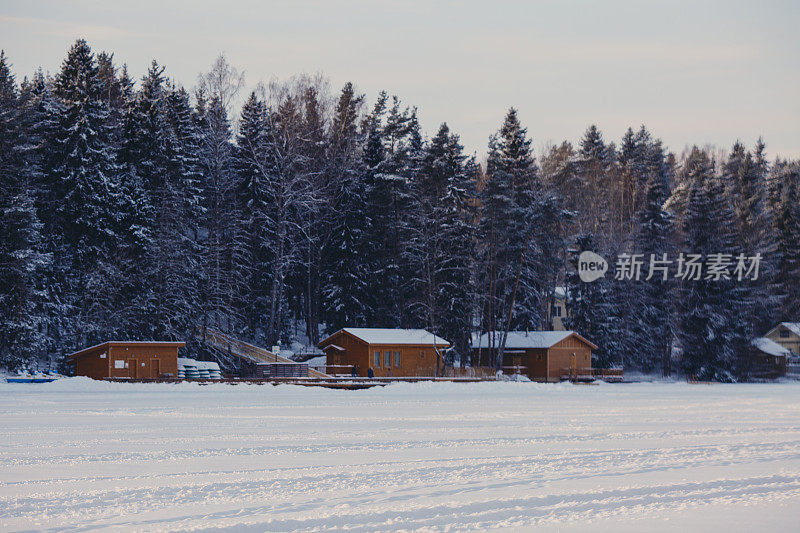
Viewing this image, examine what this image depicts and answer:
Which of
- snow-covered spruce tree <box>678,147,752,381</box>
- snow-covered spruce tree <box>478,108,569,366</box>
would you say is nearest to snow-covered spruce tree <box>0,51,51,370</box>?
snow-covered spruce tree <box>478,108,569,366</box>

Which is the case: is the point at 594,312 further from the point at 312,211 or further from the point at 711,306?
the point at 312,211

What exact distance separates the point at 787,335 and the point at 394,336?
144 feet

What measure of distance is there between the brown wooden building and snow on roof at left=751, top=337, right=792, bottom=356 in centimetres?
4698

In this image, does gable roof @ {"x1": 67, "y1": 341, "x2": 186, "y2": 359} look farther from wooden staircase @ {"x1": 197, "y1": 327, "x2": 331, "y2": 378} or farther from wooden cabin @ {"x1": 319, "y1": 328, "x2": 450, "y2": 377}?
wooden cabin @ {"x1": 319, "y1": 328, "x2": 450, "y2": 377}

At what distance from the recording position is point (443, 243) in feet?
179

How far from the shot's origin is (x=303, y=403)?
100 ft

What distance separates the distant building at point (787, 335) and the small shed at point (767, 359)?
10.7ft

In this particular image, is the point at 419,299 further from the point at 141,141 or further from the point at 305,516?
the point at 305,516

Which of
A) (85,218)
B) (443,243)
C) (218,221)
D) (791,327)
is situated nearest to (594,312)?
(443,243)

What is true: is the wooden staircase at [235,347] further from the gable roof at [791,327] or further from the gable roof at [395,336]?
the gable roof at [791,327]

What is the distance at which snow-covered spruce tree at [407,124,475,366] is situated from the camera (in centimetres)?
5394

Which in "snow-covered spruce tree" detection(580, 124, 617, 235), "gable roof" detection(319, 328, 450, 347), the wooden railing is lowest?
the wooden railing

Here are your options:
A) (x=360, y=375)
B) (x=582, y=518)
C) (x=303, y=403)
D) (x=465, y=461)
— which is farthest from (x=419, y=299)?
(x=582, y=518)

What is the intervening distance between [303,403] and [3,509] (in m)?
20.5
